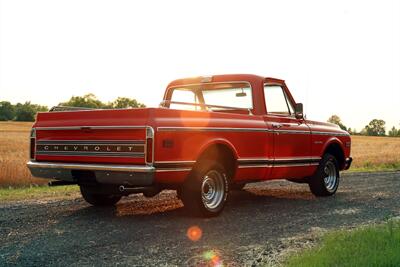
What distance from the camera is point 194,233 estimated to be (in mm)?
6277

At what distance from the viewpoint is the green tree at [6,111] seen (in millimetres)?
85500

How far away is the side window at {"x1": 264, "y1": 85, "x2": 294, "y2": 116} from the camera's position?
856cm

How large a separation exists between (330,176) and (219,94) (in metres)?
2.89

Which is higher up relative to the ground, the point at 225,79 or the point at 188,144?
the point at 225,79

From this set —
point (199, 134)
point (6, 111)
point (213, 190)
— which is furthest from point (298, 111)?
point (6, 111)

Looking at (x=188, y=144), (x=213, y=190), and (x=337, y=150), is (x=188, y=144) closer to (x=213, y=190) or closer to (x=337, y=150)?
(x=213, y=190)

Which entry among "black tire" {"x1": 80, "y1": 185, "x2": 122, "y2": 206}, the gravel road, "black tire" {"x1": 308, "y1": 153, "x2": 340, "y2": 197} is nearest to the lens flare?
the gravel road

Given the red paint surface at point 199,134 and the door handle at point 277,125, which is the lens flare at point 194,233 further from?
the door handle at point 277,125

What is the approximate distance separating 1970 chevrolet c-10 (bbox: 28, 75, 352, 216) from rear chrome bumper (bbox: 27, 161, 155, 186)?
0.01 metres

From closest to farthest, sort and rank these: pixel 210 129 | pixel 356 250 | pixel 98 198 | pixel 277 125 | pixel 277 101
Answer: pixel 356 250 → pixel 210 129 → pixel 98 198 → pixel 277 125 → pixel 277 101

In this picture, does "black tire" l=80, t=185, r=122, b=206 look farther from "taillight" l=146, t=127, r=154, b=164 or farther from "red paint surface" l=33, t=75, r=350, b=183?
"taillight" l=146, t=127, r=154, b=164

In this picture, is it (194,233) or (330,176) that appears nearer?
(194,233)

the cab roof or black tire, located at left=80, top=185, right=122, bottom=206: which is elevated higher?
the cab roof

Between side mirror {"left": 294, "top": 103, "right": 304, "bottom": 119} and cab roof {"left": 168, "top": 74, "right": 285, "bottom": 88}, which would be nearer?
cab roof {"left": 168, "top": 74, "right": 285, "bottom": 88}
